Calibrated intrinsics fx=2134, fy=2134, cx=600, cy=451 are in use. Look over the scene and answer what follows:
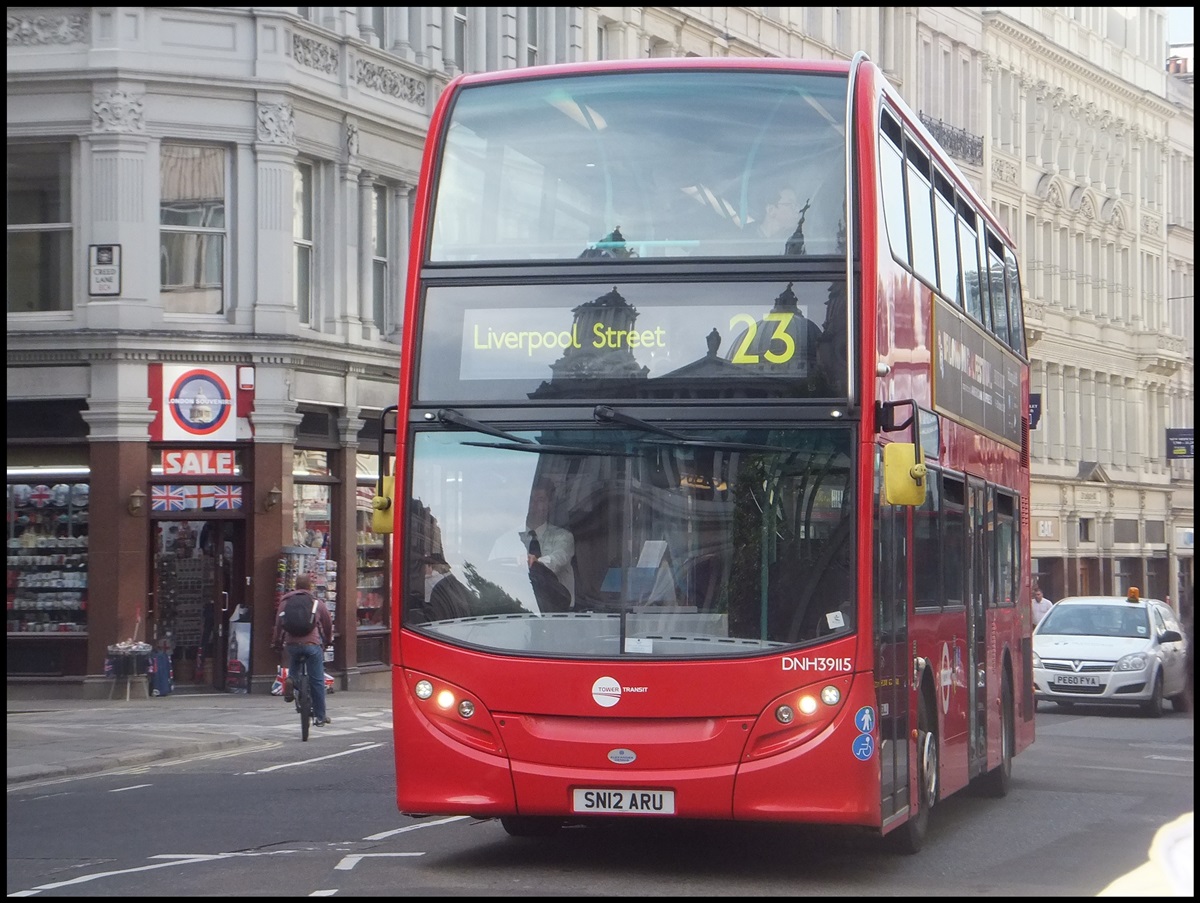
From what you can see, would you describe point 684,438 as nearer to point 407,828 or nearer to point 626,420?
point 626,420

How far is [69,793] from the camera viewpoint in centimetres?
1723

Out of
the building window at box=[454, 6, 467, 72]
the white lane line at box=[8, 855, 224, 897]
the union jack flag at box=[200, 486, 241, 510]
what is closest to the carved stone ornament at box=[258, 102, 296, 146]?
the union jack flag at box=[200, 486, 241, 510]

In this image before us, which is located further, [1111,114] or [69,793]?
[1111,114]

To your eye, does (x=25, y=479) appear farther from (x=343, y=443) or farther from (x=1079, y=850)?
(x=1079, y=850)

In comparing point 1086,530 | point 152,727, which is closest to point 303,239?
point 152,727

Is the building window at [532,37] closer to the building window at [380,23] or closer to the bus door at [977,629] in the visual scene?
the building window at [380,23]

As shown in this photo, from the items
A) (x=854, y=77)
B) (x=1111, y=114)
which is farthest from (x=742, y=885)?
(x=1111, y=114)

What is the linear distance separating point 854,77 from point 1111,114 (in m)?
58.9

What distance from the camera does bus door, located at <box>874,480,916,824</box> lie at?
11.2 m

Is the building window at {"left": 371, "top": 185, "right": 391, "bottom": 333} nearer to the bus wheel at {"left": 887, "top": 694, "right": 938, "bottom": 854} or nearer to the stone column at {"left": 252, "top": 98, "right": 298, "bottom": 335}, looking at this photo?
the stone column at {"left": 252, "top": 98, "right": 298, "bottom": 335}

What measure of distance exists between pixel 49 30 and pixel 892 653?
71.5ft

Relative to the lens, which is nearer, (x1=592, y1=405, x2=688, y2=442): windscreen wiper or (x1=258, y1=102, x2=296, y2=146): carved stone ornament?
(x1=592, y1=405, x2=688, y2=442): windscreen wiper

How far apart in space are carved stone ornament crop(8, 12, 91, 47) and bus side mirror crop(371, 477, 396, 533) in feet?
65.5

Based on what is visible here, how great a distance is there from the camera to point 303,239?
106 feet
